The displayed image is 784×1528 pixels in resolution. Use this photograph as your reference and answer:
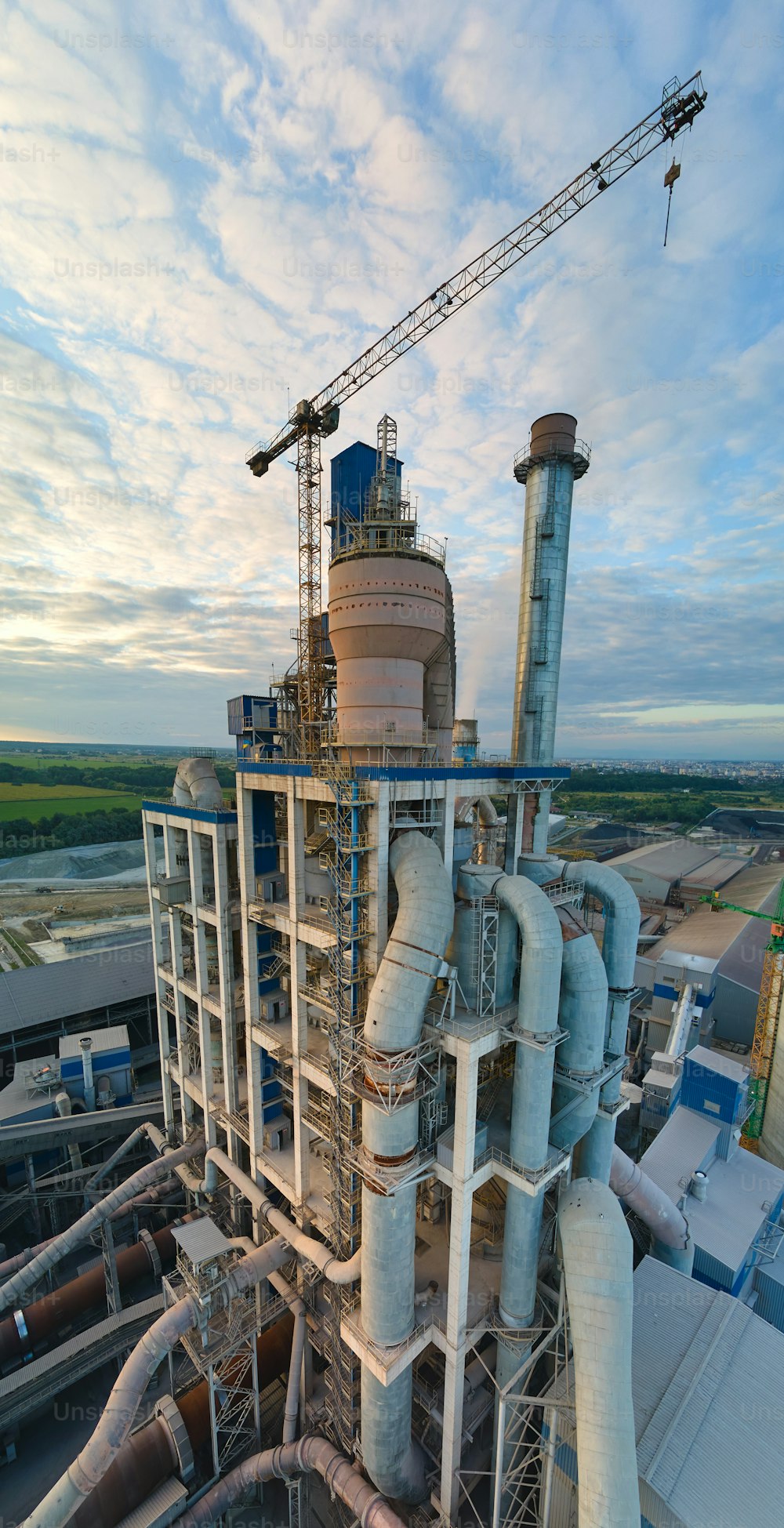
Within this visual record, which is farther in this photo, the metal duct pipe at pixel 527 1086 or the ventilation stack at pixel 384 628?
the ventilation stack at pixel 384 628

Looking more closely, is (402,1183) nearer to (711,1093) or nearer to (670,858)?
(711,1093)

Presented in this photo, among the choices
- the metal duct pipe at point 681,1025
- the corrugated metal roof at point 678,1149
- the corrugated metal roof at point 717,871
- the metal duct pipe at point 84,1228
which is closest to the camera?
the metal duct pipe at point 84,1228

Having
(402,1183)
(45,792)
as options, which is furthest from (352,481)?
(45,792)

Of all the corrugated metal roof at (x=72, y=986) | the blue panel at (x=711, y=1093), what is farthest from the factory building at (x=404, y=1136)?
the corrugated metal roof at (x=72, y=986)

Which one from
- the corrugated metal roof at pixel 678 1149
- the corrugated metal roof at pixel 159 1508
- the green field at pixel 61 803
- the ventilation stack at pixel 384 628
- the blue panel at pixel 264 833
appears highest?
the ventilation stack at pixel 384 628

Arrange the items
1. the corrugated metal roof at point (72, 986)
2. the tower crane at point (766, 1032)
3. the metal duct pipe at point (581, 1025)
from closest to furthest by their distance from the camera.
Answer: the metal duct pipe at point (581, 1025), the corrugated metal roof at point (72, 986), the tower crane at point (766, 1032)

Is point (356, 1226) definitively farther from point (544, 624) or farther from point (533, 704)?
point (544, 624)

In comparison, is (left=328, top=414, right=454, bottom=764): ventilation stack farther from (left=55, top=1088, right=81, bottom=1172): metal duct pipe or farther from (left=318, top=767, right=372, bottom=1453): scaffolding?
(left=55, top=1088, right=81, bottom=1172): metal duct pipe

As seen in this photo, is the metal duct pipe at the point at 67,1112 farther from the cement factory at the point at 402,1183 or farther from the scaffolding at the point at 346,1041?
the scaffolding at the point at 346,1041
